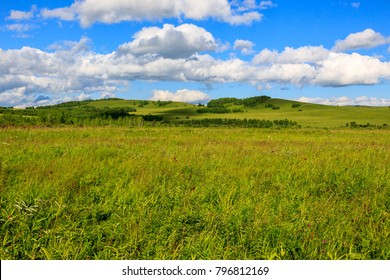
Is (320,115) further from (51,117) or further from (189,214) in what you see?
(189,214)

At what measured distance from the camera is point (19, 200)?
5.20 meters

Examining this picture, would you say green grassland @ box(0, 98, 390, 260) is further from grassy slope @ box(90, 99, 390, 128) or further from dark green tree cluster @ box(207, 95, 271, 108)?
dark green tree cluster @ box(207, 95, 271, 108)

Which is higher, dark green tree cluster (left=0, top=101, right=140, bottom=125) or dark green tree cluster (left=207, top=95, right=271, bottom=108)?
dark green tree cluster (left=207, top=95, right=271, bottom=108)

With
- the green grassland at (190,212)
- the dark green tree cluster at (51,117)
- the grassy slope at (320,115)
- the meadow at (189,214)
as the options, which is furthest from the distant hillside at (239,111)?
the meadow at (189,214)

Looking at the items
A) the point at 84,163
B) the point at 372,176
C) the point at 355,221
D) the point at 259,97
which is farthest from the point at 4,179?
the point at 259,97

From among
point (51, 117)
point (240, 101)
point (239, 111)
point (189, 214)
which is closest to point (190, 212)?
point (189, 214)

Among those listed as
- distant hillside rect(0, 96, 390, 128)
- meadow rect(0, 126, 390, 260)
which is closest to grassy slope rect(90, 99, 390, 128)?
distant hillside rect(0, 96, 390, 128)

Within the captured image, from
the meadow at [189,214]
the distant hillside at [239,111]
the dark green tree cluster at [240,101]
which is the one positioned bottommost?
the meadow at [189,214]

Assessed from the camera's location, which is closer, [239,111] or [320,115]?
[320,115]

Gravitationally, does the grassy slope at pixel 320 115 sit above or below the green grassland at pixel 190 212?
above

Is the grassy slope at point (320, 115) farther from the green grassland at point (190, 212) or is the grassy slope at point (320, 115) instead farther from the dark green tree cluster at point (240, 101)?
the green grassland at point (190, 212)

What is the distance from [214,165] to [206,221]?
4.09 metres
